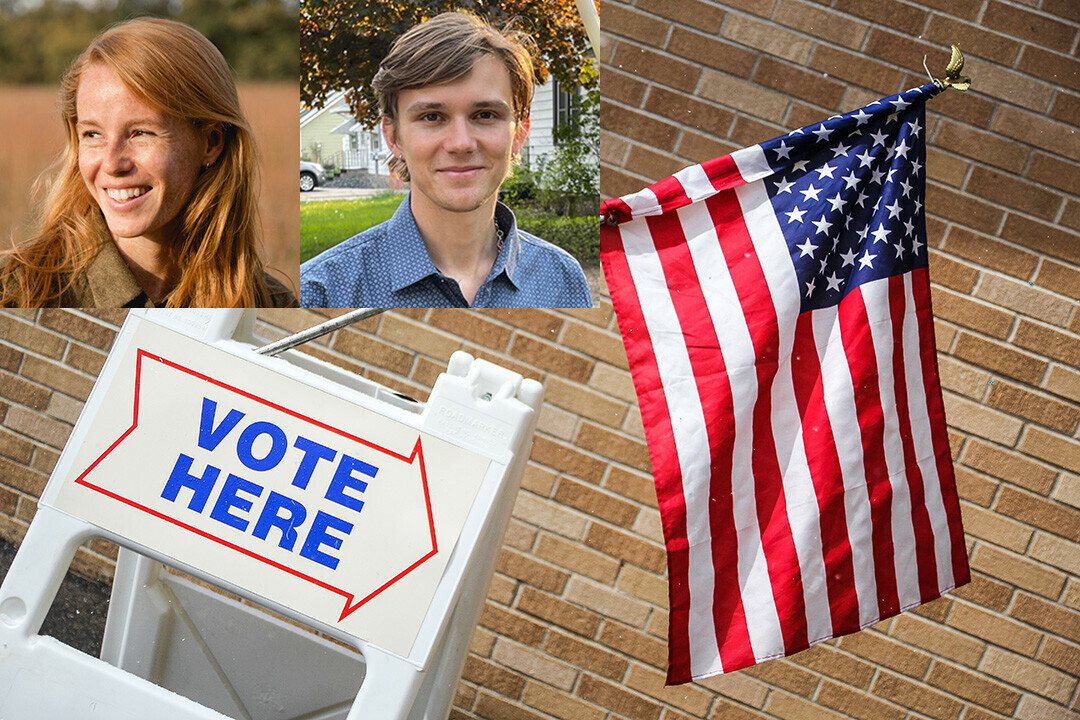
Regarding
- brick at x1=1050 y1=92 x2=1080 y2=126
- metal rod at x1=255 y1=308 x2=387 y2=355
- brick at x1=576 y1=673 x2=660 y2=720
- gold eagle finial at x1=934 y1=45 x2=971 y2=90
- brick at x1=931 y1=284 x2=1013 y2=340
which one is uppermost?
brick at x1=1050 y1=92 x2=1080 y2=126

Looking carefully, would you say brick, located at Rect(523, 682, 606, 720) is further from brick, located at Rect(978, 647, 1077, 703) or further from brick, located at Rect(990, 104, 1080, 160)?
brick, located at Rect(990, 104, 1080, 160)

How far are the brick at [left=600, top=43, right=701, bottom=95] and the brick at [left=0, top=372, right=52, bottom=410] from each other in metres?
1.77

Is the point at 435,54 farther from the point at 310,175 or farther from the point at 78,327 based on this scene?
the point at 78,327

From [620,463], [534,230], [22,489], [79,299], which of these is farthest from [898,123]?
[22,489]

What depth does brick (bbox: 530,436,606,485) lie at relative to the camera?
8.49 feet

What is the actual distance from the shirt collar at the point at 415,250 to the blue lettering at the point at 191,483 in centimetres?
115

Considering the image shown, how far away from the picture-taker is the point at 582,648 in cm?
261

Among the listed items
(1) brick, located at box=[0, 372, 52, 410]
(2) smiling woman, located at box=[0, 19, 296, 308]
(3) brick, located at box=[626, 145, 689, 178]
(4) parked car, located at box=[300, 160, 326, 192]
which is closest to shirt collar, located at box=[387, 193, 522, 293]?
(4) parked car, located at box=[300, 160, 326, 192]

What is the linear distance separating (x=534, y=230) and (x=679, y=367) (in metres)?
0.74

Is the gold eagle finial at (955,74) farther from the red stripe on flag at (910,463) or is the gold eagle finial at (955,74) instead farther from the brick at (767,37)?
the brick at (767,37)

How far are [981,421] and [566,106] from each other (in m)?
1.46

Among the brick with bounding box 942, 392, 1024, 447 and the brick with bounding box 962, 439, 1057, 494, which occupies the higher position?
the brick with bounding box 942, 392, 1024, 447

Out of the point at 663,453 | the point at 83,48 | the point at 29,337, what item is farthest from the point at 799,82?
the point at 29,337

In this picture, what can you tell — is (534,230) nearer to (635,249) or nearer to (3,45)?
(635,249)
